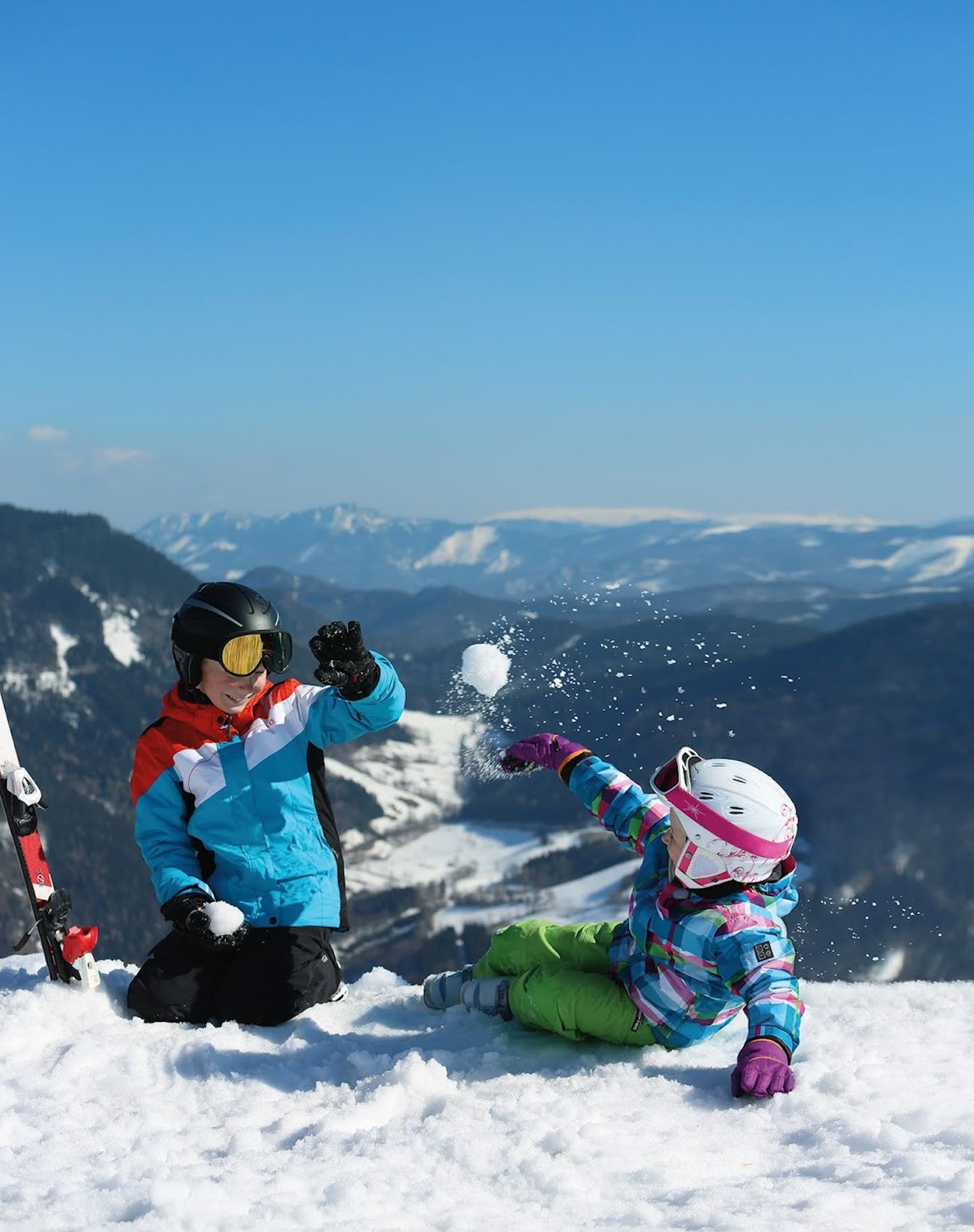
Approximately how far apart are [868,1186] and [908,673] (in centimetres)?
17555

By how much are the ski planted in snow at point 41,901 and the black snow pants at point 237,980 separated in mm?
317

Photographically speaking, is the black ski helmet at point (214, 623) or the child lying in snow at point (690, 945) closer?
the child lying in snow at point (690, 945)

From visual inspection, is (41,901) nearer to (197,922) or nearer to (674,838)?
(197,922)

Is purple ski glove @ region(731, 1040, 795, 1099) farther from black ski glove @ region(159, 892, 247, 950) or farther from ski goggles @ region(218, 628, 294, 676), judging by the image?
ski goggles @ region(218, 628, 294, 676)

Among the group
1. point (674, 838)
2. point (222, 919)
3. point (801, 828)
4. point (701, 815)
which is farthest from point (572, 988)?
point (801, 828)

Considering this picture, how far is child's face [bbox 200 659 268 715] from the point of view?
580cm

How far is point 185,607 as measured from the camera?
227 inches

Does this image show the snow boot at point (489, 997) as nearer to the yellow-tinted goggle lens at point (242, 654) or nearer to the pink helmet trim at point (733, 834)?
the pink helmet trim at point (733, 834)

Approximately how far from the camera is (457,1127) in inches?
164

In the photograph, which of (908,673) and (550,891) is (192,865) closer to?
(550,891)

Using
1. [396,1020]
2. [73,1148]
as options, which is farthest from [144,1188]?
[396,1020]

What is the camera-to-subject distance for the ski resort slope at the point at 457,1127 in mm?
3555

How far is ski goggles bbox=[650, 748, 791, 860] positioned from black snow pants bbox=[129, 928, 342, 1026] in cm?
226

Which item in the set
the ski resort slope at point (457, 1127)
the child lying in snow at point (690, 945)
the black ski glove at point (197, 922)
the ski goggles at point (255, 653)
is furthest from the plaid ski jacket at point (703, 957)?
the ski goggles at point (255, 653)
